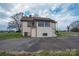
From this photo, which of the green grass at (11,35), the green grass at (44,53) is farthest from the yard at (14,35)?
the green grass at (44,53)

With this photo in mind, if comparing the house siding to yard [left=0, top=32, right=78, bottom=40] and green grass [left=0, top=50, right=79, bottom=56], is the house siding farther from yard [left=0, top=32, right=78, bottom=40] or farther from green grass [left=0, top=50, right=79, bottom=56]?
green grass [left=0, top=50, right=79, bottom=56]

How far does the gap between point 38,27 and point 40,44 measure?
0.91 ft

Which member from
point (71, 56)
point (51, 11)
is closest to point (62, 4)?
point (51, 11)

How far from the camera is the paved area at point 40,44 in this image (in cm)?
488

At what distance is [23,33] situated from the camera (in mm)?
4910

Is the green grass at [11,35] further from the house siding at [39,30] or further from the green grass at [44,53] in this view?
the green grass at [44,53]

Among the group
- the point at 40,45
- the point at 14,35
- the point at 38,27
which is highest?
the point at 38,27

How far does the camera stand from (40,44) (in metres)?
4.91

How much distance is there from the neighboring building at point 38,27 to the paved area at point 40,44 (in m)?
0.10

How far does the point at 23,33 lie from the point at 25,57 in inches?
15.4

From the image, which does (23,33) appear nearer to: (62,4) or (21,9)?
(21,9)

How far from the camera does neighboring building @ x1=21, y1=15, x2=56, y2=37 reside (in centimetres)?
488

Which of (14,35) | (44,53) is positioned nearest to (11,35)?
(14,35)

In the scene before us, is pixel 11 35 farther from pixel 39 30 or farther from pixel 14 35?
pixel 39 30
